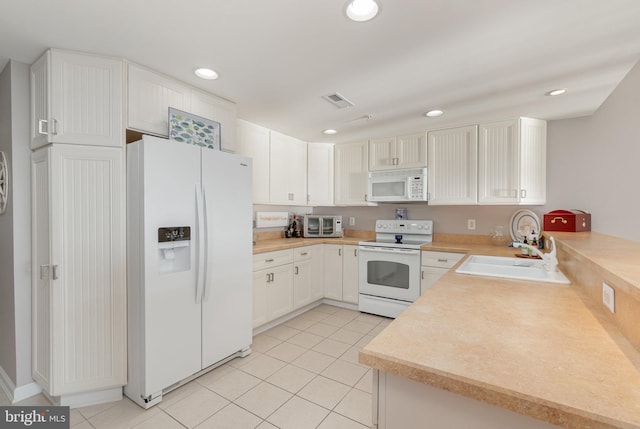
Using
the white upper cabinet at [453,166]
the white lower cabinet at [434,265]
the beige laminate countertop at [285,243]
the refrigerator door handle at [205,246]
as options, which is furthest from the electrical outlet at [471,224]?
the refrigerator door handle at [205,246]

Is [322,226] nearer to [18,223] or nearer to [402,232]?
[402,232]

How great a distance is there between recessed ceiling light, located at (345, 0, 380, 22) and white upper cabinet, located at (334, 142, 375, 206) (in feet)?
7.62

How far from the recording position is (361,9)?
1371 millimetres

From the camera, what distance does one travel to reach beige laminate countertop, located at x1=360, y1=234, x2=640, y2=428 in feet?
1.93

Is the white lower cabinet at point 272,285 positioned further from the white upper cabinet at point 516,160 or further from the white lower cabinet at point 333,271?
the white upper cabinet at point 516,160

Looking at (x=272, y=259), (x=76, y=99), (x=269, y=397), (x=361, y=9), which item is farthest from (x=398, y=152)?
(x=76, y=99)

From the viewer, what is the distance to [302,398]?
1.91 m

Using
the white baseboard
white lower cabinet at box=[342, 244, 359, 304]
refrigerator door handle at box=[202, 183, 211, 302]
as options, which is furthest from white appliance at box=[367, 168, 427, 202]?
the white baseboard

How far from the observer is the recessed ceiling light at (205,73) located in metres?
1.98

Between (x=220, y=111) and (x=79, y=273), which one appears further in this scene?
(x=220, y=111)

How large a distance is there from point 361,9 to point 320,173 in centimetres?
259

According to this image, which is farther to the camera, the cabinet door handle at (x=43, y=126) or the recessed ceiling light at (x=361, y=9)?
the cabinet door handle at (x=43, y=126)

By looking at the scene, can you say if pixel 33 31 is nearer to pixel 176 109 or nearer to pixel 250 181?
pixel 176 109

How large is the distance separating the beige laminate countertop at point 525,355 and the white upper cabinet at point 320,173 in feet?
9.05
